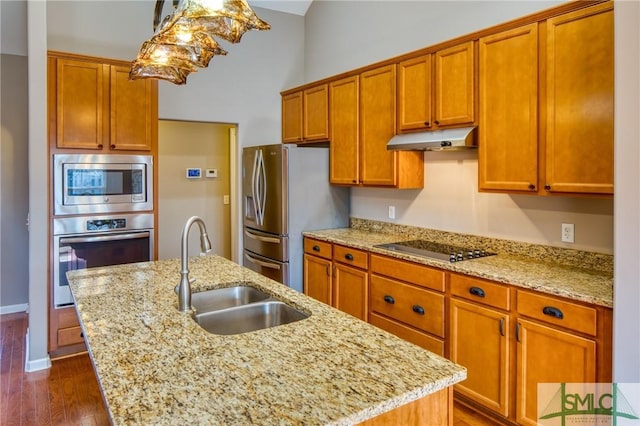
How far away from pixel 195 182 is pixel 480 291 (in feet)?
13.0

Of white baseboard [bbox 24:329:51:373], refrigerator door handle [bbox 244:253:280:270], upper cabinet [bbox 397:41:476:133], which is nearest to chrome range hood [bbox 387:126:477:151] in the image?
upper cabinet [bbox 397:41:476:133]

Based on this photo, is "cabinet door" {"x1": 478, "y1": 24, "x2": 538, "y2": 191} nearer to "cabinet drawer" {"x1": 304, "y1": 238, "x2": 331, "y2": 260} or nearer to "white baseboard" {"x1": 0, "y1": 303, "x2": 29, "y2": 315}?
"cabinet drawer" {"x1": 304, "y1": 238, "x2": 331, "y2": 260}

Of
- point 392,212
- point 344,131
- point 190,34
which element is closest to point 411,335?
point 392,212

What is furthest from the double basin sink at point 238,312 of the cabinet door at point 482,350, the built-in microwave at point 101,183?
the built-in microwave at point 101,183

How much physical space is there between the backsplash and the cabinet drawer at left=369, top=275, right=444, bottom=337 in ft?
2.08

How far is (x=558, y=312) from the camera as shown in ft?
6.81

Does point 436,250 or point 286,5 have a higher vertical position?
point 286,5

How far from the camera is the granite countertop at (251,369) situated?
981 mm

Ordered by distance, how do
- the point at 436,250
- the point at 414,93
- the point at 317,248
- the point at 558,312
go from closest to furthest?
1. the point at 558,312
2. the point at 436,250
3. the point at 414,93
4. the point at 317,248

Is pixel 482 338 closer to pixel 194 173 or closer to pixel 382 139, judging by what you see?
pixel 382 139

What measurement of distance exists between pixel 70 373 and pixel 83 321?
2.01 m

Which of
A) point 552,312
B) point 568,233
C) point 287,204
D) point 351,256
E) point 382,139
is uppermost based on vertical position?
point 382,139

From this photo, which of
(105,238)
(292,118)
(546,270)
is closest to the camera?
(546,270)

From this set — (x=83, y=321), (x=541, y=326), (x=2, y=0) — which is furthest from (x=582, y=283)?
(x=2, y=0)
